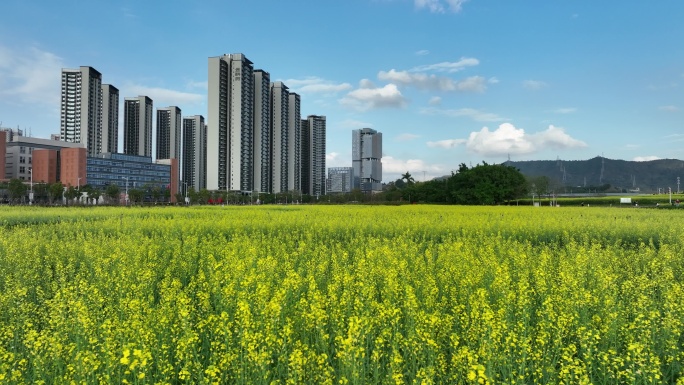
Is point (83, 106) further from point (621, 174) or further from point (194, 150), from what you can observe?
point (621, 174)

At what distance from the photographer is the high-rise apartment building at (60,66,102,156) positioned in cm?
12606

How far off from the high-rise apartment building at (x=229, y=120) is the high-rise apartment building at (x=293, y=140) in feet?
78.4

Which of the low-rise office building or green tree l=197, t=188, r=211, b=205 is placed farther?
the low-rise office building

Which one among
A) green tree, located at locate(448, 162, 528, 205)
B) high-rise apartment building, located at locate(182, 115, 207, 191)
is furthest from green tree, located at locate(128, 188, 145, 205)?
high-rise apartment building, located at locate(182, 115, 207, 191)

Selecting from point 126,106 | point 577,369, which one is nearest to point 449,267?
point 577,369

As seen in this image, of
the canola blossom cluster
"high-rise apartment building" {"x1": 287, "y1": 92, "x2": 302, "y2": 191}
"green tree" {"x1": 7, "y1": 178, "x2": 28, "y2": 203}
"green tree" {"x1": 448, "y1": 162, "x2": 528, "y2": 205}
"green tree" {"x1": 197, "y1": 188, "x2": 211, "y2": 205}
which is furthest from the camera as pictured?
"high-rise apartment building" {"x1": 287, "y1": 92, "x2": 302, "y2": 191}

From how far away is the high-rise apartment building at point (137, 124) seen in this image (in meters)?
147

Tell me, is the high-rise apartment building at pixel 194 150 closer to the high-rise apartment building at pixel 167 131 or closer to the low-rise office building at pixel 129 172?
the high-rise apartment building at pixel 167 131

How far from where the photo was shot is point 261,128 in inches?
4867

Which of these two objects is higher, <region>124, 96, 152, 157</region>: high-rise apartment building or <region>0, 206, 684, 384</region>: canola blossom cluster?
<region>124, 96, 152, 157</region>: high-rise apartment building

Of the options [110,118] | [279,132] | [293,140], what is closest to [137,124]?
[110,118]

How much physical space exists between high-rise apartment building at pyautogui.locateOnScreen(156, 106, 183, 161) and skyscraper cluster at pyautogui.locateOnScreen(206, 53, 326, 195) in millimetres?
48926

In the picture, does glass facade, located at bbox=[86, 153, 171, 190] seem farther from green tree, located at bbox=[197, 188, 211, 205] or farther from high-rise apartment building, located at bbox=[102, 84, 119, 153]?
green tree, located at bbox=[197, 188, 211, 205]

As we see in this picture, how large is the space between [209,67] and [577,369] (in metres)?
118
